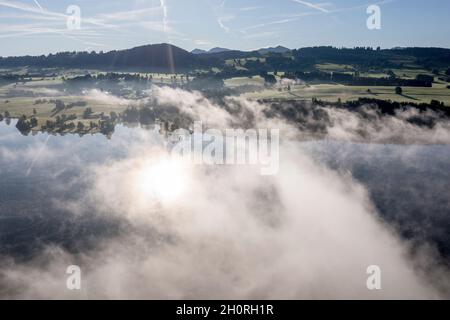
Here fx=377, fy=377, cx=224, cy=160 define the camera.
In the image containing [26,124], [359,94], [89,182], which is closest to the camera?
[89,182]

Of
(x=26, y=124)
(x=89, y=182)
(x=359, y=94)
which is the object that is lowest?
(x=89, y=182)

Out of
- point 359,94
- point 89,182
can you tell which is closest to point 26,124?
point 89,182

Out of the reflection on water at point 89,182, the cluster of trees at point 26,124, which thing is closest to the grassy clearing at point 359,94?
the reflection on water at point 89,182

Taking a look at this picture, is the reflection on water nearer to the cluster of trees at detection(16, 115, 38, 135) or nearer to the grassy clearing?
the cluster of trees at detection(16, 115, 38, 135)

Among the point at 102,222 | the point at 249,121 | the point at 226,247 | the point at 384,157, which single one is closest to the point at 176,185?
the point at 102,222

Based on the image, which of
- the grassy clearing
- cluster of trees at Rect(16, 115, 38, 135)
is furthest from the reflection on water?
the grassy clearing

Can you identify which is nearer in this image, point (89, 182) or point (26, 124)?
point (89, 182)

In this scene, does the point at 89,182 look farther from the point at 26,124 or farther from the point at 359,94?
the point at 359,94

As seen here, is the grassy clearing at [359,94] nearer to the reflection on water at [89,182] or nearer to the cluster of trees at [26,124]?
the reflection on water at [89,182]
